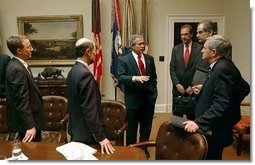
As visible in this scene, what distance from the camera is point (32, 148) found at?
64.3 inches

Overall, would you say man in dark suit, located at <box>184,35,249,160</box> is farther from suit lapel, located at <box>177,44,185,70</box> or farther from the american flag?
the american flag

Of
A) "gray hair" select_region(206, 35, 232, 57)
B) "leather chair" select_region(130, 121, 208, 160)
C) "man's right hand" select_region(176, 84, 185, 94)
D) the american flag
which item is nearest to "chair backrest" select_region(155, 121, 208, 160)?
"leather chair" select_region(130, 121, 208, 160)

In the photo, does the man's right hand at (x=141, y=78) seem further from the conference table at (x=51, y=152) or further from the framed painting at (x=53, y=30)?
the framed painting at (x=53, y=30)

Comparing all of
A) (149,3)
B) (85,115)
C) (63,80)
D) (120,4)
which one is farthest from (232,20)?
(85,115)

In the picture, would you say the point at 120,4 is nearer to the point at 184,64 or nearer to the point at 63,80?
the point at 63,80

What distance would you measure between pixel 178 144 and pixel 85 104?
2.02 feet

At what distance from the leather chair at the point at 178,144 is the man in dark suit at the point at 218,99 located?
0.06 m

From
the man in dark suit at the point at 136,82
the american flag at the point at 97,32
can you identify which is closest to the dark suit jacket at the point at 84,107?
the man in dark suit at the point at 136,82

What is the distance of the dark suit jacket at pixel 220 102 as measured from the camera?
1.65 meters

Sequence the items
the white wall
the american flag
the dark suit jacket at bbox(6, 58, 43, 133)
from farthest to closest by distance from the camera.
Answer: the white wall
the american flag
the dark suit jacket at bbox(6, 58, 43, 133)

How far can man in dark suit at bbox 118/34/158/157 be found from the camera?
8.55 feet

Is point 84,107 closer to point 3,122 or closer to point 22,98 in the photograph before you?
point 22,98

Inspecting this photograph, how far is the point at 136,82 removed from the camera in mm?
2578

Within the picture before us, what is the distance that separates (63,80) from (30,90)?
7.53ft
